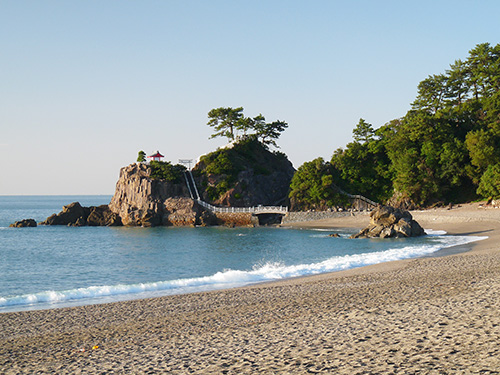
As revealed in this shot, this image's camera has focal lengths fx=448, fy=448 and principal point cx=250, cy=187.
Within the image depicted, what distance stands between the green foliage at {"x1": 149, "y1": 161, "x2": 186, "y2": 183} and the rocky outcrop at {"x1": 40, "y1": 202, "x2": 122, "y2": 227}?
898 cm

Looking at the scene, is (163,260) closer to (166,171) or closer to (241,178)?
(166,171)

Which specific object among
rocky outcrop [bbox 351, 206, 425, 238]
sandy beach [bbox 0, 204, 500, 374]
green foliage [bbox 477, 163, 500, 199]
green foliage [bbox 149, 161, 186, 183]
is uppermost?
green foliage [bbox 149, 161, 186, 183]

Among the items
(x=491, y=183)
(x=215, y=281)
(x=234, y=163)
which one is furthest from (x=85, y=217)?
(x=491, y=183)

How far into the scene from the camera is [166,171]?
6669cm

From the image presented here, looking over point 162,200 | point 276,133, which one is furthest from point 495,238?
point 276,133

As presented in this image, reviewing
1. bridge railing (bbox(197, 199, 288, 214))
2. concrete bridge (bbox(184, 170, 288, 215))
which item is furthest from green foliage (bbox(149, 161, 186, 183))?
bridge railing (bbox(197, 199, 288, 214))

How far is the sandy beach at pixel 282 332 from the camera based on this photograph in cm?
817

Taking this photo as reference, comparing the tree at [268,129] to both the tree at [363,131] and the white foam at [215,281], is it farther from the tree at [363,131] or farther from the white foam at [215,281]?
the white foam at [215,281]

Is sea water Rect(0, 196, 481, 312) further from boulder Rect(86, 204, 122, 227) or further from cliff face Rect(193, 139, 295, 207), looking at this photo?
cliff face Rect(193, 139, 295, 207)

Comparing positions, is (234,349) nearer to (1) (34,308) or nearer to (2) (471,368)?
(2) (471,368)

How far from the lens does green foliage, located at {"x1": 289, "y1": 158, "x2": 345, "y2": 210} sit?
2463 inches

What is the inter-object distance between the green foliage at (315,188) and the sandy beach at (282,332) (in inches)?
1761

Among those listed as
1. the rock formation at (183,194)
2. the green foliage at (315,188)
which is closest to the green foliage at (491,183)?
the green foliage at (315,188)

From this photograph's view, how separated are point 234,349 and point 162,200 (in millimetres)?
57924
